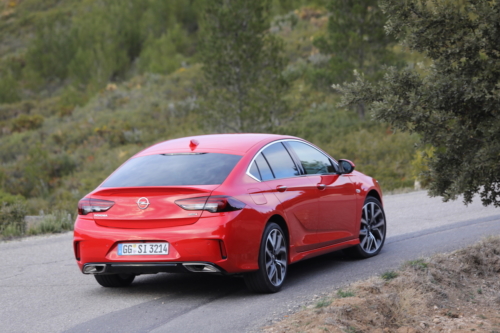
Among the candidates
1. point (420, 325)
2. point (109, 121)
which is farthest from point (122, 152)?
point (420, 325)

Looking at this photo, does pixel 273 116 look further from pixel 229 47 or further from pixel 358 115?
pixel 358 115

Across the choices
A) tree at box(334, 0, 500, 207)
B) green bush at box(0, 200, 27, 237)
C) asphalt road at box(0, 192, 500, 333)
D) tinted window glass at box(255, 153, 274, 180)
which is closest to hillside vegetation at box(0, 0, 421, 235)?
green bush at box(0, 200, 27, 237)

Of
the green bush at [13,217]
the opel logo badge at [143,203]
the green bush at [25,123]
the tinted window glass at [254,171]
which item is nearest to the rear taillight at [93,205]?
the opel logo badge at [143,203]

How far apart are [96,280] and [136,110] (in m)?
35.7

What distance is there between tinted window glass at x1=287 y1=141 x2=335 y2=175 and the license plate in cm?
208

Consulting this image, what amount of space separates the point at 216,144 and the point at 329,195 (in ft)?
4.89

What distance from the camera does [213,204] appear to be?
6.01 metres

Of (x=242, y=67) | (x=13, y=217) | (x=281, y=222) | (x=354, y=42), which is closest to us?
(x=281, y=222)

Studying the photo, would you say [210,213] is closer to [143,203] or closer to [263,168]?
[143,203]

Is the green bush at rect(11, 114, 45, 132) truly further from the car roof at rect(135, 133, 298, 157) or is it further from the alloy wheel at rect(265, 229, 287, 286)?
the alloy wheel at rect(265, 229, 287, 286)

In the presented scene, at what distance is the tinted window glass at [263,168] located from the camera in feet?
22.0

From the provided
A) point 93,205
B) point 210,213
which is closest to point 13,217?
point 93,205

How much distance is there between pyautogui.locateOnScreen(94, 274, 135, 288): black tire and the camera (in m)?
7.10

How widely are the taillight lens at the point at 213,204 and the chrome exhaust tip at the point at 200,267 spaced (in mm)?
491
